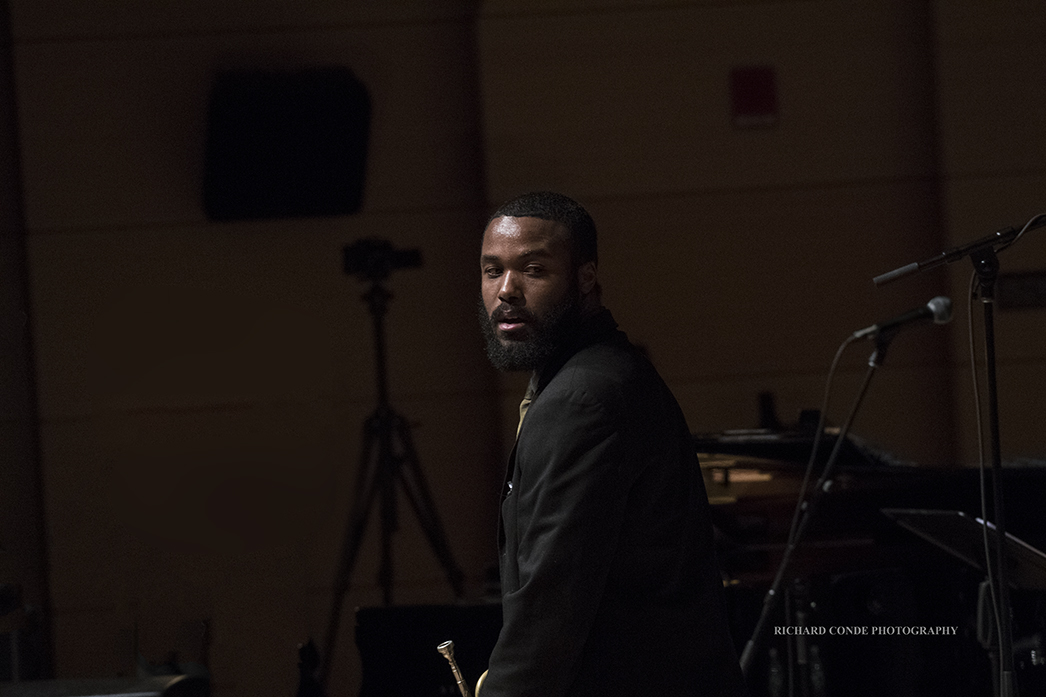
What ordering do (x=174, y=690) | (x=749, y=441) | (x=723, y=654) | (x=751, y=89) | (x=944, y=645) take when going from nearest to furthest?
(x=723, y=654) → (x=174, y=690) → (x=944, y=645) → (x=749, y=441) → (x=751, y=89)

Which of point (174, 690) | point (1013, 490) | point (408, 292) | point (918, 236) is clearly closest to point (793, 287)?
point (918, 236)

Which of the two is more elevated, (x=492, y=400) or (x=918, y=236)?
(x=918, y=236)

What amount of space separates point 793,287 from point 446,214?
1180 millimetres

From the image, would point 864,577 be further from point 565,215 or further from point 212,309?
point 212,309

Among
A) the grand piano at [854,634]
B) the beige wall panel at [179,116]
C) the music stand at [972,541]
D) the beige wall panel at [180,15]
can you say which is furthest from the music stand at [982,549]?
the beige wall panel at [180,15]

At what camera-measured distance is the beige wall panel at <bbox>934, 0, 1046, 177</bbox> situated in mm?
3248

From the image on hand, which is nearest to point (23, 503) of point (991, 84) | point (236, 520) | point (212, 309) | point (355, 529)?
point (236, 520)

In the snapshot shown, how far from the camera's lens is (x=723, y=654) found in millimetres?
1329

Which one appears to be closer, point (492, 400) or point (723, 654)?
point (723, 654)

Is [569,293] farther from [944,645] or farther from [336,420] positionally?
[336,420]

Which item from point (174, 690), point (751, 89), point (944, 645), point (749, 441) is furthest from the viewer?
point (751, 89)

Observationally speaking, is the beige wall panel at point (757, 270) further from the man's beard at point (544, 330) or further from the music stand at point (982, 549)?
the man's beard at point (544, 330)

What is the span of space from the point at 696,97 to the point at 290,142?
136cm

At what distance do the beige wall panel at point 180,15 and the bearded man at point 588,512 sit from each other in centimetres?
216
